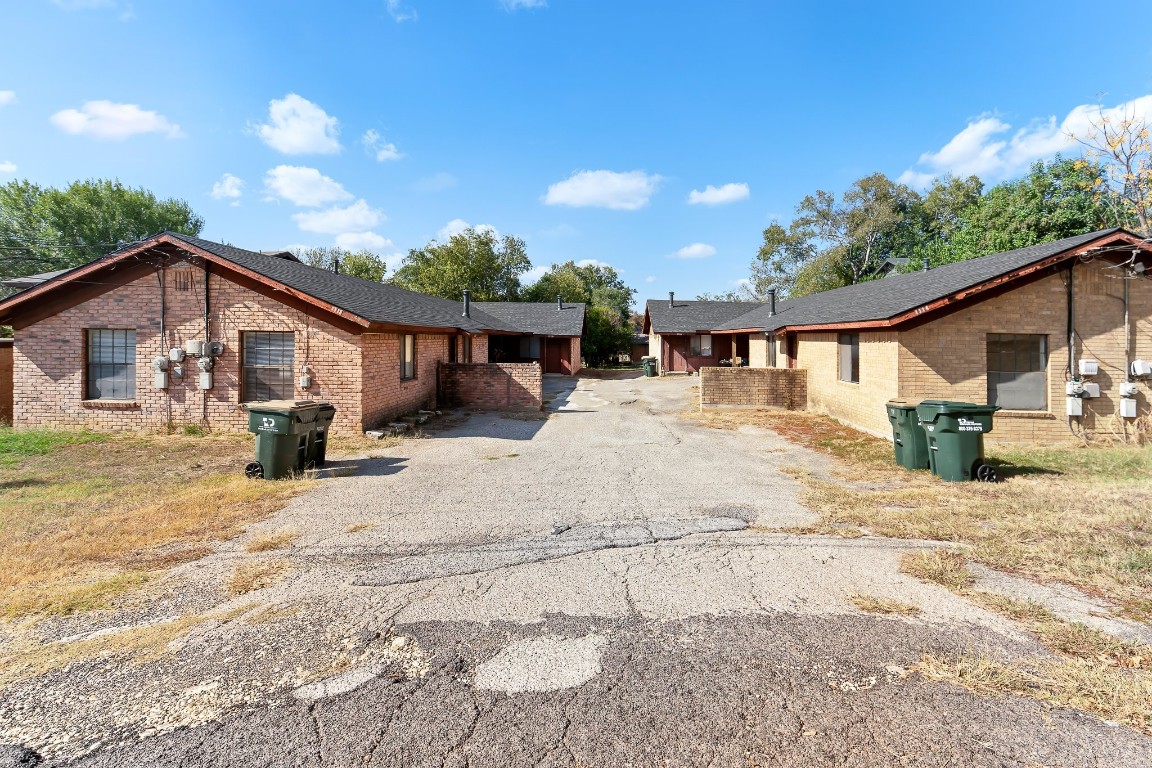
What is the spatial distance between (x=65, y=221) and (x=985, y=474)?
56183 millimetres

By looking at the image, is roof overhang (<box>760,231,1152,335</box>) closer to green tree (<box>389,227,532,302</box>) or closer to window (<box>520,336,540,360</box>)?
window (<box>520,336,540,360</box>)

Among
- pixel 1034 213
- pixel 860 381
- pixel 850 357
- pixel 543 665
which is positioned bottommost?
pixel 543 665

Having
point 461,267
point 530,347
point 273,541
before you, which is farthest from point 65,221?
point 273,541

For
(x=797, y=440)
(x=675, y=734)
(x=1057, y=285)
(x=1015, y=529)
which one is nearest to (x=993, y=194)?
(x=1057, y=285)

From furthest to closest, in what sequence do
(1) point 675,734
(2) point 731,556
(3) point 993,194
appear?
(3) point 993,194 → (2) point 731,556 → (1) point 675,734

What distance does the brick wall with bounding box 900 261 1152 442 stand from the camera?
33.9 feet

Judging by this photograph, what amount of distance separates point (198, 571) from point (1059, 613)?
701 centimetres

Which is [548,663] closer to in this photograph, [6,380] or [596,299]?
[6,380]

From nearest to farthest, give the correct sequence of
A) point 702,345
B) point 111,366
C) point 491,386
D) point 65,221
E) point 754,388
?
point 111,366 < point 754,388 < point 491,386 < point 702,345 < point 65,221

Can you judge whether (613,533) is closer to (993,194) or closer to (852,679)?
(852,679)

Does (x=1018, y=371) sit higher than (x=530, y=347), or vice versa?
(x=530, y=347)

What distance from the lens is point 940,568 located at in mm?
4590

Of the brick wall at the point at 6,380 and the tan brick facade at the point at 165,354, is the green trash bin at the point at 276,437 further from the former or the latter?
the brick wall at the point at 6,380

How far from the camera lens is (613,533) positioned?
567 cm
